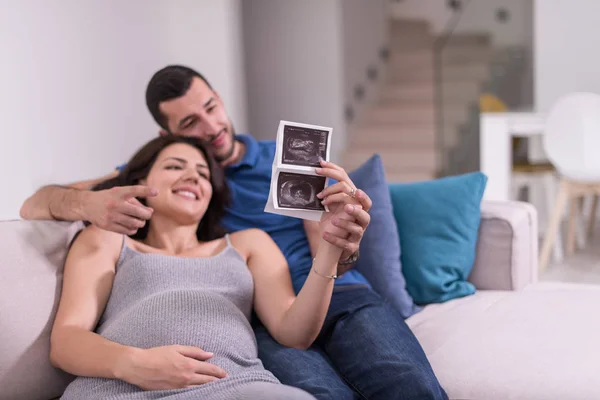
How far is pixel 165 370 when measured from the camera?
1380 millimetres

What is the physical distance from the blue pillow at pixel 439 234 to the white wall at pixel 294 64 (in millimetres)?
4254

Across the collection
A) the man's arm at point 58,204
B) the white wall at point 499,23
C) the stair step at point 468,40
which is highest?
the white wall at point 499,23

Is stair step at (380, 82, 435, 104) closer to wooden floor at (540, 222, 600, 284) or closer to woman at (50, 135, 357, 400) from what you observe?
wooden floor at (540, 222, 600, 284)

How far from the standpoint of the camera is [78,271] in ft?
5.44

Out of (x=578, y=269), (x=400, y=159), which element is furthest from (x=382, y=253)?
(x=400, y=159)

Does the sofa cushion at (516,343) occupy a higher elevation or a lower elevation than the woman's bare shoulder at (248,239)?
lower

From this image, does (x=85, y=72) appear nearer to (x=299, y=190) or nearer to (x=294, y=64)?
(x=299, y=190)

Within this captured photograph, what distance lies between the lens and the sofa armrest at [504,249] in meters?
2.21

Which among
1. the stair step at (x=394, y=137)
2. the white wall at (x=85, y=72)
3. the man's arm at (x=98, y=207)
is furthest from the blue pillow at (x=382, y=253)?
the stair step at (x=394, y=137)

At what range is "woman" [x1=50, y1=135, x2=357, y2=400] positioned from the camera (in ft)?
4.58

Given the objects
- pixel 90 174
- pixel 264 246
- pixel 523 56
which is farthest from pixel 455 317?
pixel 523 56

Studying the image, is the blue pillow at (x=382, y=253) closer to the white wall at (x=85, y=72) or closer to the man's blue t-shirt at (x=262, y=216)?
the man's blue t-shirt at (x=262, y=216)

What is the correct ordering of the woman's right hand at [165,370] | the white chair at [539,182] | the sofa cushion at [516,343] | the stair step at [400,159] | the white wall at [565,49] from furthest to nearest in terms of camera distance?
the stair step at [400,159]
the white wall at [565,49]
the white chair at [539,182]
the sofa cushion at [516,343]
the woman's right hand at [165,370]

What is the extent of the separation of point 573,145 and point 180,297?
3.35m
